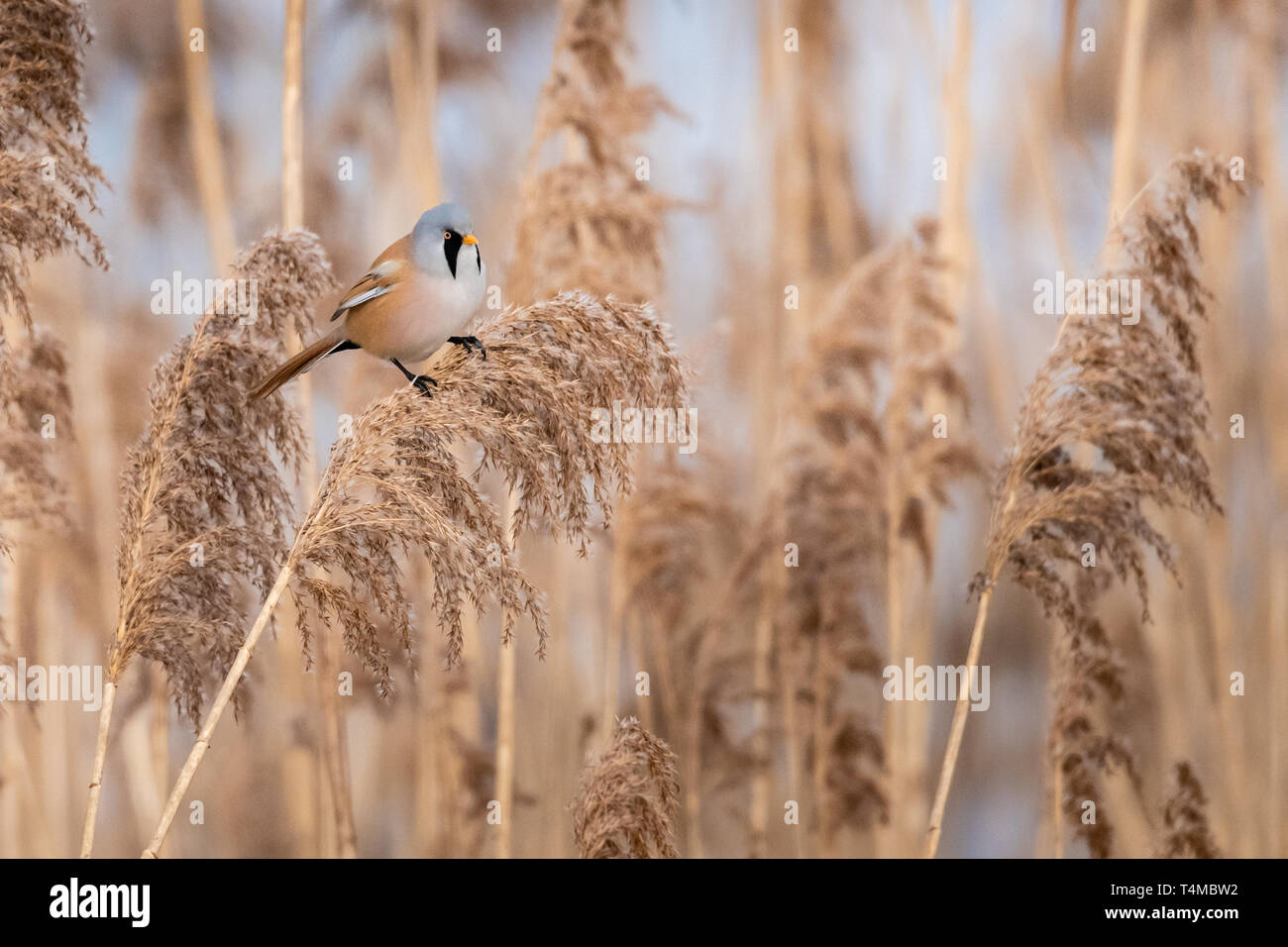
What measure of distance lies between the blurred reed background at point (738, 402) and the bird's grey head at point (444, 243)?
0.75m

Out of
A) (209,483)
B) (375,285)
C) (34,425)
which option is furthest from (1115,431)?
(34,425)

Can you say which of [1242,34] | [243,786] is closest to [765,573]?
[243,786]

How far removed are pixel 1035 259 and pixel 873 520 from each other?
1369 millimetres

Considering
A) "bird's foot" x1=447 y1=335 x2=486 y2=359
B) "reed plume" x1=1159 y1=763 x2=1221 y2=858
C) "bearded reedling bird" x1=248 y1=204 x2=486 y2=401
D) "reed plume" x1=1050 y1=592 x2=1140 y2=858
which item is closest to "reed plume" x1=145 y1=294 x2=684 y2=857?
"bird's foot" x1=447 y1=335 x2=486 y2=359

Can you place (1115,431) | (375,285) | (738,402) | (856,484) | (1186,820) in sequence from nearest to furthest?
(375,285)
(1115,431)
(1186,820)
(856,484)
(738,402)

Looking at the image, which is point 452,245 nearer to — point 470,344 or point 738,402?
point 470,344

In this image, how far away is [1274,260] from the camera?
162 inches

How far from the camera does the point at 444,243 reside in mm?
2424

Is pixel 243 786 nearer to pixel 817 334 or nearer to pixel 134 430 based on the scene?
pixel 134 430

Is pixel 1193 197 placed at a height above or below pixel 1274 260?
below

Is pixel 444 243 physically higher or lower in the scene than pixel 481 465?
higher

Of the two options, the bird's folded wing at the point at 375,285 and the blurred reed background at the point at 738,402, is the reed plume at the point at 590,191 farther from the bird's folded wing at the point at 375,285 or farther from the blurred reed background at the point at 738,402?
the bird's folded wing at the point at 375,285

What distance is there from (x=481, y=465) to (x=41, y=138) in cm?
110

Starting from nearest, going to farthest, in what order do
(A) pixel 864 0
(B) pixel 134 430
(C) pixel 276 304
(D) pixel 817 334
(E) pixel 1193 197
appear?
(C) pixel 276 304
(E) pixel 1193 197
(D) pixel 817 334
(B) pixel 134 430
(A) pixel 864 0
